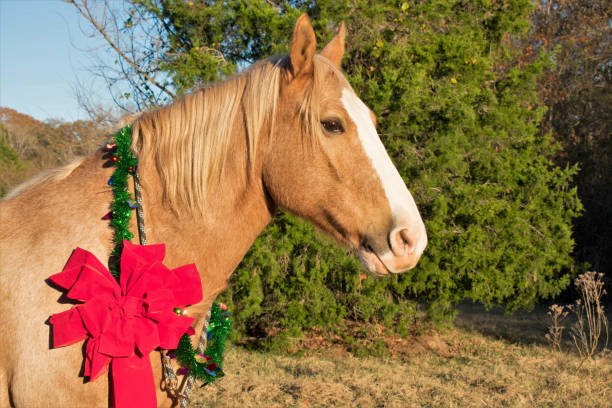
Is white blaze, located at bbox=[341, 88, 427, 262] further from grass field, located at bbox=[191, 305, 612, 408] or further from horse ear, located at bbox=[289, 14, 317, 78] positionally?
grass field, located at bbox=[191, 305, 612, 408]

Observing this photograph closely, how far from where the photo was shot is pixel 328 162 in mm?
1714

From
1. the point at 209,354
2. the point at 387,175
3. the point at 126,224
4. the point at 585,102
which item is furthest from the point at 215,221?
the point at 585,102

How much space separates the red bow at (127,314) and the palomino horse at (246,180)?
0.30 feet

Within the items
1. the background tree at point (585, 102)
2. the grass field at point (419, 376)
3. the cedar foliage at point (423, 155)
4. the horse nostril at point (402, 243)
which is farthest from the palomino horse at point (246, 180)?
the background tree at point (585, 102)

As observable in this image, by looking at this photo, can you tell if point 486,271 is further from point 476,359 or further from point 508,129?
point 508,129

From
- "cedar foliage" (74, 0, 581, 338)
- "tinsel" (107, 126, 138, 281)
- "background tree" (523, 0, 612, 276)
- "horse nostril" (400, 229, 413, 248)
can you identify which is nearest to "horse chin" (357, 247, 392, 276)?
"horse nostril" (400, 229, 413, 248)

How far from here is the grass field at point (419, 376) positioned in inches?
185

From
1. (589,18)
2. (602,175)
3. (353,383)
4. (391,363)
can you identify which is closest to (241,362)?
(353,383)

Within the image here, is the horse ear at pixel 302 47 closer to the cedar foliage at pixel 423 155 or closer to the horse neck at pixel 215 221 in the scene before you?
the horse neck at pixel 215 221

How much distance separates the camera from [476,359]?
6.37 m

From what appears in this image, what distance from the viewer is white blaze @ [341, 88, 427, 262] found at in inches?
63.9

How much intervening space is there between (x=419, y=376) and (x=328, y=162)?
4.65 metres

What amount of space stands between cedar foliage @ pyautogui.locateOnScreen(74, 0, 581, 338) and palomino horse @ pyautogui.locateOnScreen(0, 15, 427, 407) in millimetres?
3729

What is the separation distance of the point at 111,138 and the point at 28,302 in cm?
66
